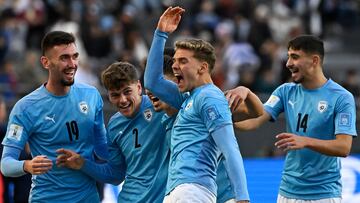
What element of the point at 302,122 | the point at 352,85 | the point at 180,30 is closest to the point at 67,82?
the point at 302,122

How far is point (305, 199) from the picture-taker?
946 centimetres

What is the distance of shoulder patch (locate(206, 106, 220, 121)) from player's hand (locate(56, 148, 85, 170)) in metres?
1.40

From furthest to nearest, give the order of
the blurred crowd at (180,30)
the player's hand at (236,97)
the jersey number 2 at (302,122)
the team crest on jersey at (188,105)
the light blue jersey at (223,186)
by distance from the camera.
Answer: the blurred crowd at (180,30), the jersey number 2 at (302,122), the light blue jersey at (223,186), the player's hand at (236,97), the team crest on jersey at (188,105)

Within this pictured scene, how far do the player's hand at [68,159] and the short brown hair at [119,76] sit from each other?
628 mm

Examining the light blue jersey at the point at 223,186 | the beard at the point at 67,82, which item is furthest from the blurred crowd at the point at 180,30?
the light blue jersey at the point at 223,186

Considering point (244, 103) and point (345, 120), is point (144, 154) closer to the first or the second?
point (244, 103)

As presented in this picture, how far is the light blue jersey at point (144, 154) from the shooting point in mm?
9023

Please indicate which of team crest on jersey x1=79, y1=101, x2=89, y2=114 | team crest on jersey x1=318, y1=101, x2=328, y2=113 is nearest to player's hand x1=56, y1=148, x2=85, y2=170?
team crest on jersey x1=79, y1=101, x2=89, y2=114

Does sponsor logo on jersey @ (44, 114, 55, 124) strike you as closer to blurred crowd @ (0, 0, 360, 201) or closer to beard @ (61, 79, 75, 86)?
beard @ (61, 79, 75, 86)

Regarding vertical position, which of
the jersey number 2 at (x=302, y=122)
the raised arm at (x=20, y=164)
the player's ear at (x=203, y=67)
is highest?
the player's ear at (x=203, y=67)

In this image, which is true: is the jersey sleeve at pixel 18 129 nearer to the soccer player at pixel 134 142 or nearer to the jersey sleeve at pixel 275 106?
the soccer player at pixel 134 142

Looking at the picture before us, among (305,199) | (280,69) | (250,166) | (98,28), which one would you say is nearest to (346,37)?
(280,69)

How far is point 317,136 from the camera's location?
9430mm

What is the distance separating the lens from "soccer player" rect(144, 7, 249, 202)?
813 cm
